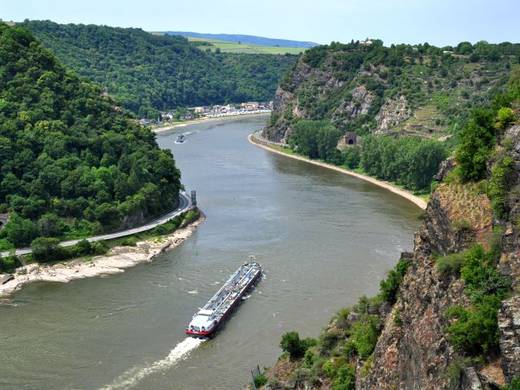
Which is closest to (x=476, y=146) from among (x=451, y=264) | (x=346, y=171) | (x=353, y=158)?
(x=451, y=264)

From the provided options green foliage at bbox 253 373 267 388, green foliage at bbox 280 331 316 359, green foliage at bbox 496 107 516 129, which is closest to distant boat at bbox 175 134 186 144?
green foliage at bbox 280 331 316 359

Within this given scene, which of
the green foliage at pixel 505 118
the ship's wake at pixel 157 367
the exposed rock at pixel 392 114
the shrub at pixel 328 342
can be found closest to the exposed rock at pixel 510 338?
the green foliage at pixel 505 118

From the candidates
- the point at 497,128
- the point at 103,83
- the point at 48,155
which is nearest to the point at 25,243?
the point at 48,155

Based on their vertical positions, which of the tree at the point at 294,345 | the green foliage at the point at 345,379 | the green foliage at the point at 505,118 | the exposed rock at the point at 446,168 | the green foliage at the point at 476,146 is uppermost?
the green foliage at the point at 505,118

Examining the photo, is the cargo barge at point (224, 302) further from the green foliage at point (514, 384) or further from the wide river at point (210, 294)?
the green foliage at point (514, 384)

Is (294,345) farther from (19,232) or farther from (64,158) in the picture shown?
(64,158)

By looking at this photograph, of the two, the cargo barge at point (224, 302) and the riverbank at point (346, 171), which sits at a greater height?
the cargo barge at point (224, 302)
